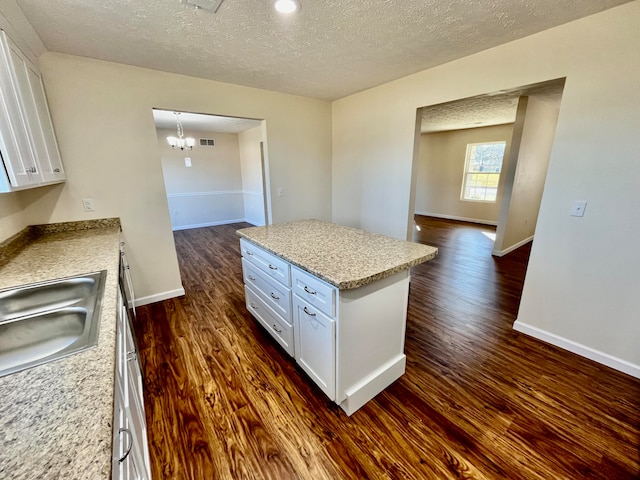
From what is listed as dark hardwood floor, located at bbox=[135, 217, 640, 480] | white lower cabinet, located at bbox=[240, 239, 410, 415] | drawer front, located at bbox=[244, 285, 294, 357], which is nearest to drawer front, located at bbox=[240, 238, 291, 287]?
white lower cabinet, located at bbox=[240, 239, 410, 415]

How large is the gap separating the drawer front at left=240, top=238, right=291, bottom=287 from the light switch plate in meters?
2.19

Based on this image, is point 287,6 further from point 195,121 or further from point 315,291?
point 195,121

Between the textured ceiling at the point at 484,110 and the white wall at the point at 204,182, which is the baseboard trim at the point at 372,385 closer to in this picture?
the textured ceiling at the point at 484,110

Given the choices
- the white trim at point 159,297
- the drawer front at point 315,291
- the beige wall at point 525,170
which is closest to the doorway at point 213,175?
the white trim at point 159,297

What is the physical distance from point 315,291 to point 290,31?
71.6 inches

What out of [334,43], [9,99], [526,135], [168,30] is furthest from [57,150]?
[526,135]

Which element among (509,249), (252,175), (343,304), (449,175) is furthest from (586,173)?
(252,175)

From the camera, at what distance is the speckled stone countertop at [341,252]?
1391 millimetres

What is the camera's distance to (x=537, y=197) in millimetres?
4879

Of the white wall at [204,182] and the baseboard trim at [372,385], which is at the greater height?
the white wall at [204,182]

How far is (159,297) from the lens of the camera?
2957 mm

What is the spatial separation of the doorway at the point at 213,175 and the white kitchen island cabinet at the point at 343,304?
4.27m

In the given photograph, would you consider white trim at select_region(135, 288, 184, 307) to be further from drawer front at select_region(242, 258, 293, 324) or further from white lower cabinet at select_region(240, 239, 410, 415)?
white lower cabinet at select_region(240, 239, 410, 415)

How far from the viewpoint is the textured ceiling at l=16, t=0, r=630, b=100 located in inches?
62.8
